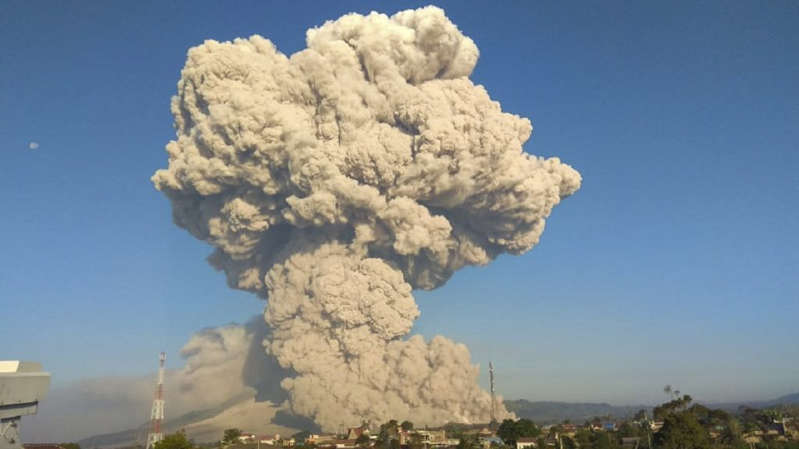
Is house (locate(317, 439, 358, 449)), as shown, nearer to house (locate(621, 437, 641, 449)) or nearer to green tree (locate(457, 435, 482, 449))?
green tree (locate(457, 435, 482, 449))

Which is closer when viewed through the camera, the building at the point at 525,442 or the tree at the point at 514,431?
the building at the point at 525,442

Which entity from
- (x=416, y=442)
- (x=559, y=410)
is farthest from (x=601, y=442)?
(x=559, y=410)

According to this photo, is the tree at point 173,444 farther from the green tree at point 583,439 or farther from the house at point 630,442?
the house at point 630,442

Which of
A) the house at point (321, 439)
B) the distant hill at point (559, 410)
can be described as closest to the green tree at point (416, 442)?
the house at point (321, 439)

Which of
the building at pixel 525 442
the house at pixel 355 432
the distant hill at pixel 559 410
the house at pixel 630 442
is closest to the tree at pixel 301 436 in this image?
the house at pixel 355 432

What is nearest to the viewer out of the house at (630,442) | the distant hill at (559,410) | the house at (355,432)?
the house at (630,442)

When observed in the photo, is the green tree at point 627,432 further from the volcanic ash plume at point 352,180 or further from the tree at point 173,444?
the tree at point 173,444

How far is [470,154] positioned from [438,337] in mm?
16076

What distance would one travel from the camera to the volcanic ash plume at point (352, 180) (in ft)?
165

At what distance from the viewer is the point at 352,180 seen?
50.9 metres

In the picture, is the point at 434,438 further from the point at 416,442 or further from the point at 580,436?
the point at 580,436

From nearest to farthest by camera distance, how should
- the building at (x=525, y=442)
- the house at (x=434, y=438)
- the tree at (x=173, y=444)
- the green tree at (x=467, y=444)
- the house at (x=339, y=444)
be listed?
the tree at (x=173, y=444) → the green tree at (x=467, y=444) → the house at (x=339, y=444) → the building at (x=525, y=442) → the house at (x=434, y=438)

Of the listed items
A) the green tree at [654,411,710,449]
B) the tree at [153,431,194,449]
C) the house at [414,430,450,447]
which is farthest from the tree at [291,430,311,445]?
the green tree at [654,411,710,449]

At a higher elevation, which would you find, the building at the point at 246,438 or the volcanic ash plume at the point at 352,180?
the volcanic ash plume at the point at 352,180
